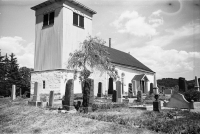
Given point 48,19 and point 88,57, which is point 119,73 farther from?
point 48,19

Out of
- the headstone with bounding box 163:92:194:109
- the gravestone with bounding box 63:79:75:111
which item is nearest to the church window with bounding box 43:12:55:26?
the gravestone with bounding box 63:79:75:111

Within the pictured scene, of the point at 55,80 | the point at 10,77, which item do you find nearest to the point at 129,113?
the point at 55,80

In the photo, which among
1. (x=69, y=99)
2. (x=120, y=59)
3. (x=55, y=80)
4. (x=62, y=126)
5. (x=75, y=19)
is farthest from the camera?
(x=120, y=59)

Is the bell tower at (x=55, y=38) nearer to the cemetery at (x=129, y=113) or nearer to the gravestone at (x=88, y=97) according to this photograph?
the cemetery at (x=129, y=113)

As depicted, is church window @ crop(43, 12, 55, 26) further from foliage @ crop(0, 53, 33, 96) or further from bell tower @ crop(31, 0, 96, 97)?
foliage @ crop(0, 53, 33, 96)

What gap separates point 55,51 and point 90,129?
53.4 ft

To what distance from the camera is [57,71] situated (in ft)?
66.6

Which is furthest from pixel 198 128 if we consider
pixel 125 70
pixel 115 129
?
pixel 125 70

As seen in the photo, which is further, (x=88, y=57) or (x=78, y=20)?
(x=78, y=20)

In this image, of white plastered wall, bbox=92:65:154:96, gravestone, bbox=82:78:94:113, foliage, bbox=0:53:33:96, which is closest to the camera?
gravestone, bbox=82:78:94:113

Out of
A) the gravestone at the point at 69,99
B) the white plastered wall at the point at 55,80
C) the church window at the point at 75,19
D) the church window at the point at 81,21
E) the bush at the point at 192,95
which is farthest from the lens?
the church window at the point at 81,21

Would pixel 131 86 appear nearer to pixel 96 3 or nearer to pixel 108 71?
pixel 108 71

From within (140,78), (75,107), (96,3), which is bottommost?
(75,107)

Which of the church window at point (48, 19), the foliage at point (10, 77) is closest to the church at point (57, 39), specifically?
the church window at point (48, 19)
